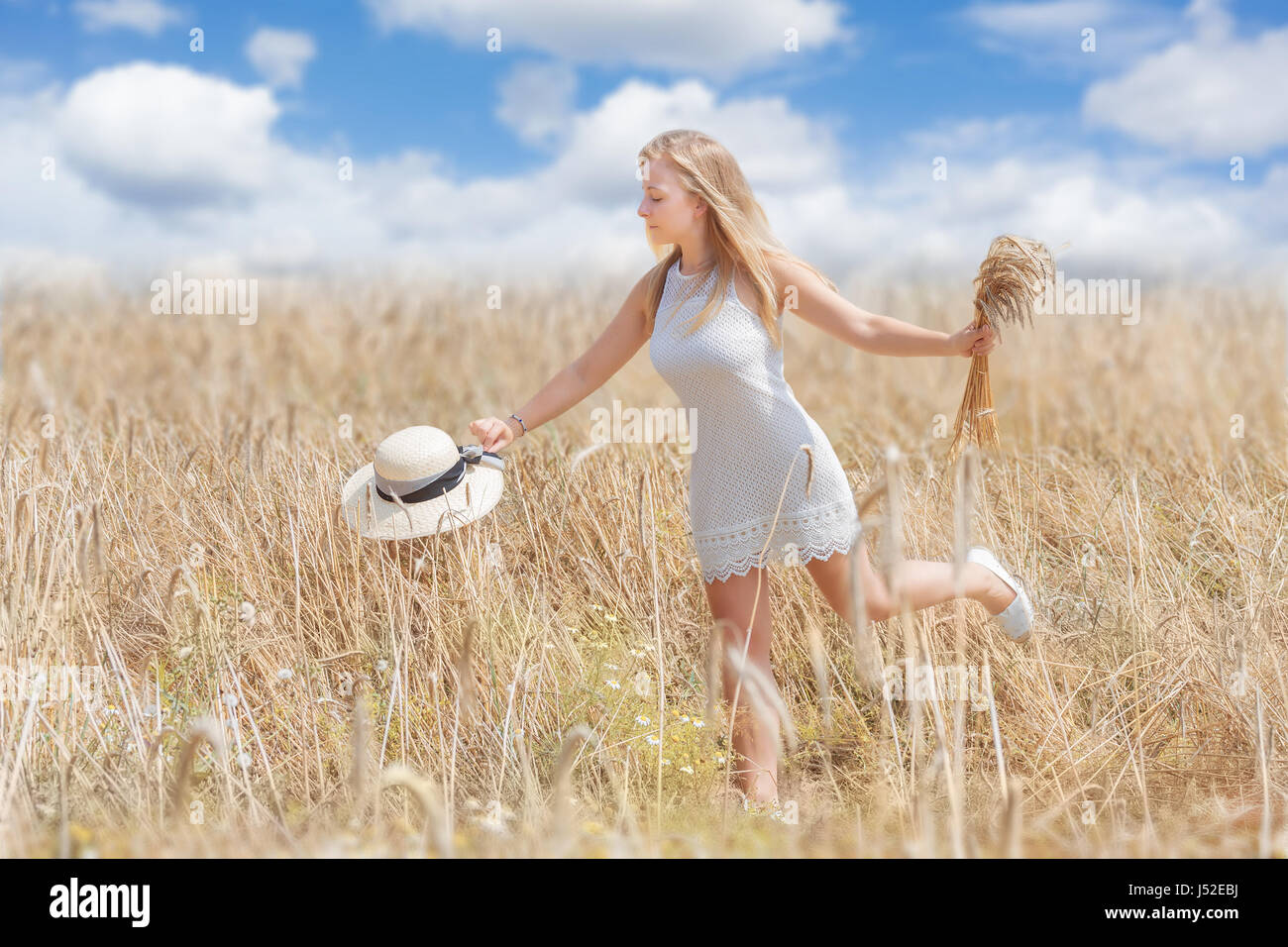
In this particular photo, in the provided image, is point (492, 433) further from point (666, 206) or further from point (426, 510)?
point (666, 206)

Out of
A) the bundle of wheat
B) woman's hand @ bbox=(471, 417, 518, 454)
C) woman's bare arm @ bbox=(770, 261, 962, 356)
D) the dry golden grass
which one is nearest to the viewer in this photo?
the dry golden grass

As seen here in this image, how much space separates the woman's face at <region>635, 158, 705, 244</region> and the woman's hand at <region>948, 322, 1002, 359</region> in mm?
752

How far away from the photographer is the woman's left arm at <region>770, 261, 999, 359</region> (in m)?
2.50

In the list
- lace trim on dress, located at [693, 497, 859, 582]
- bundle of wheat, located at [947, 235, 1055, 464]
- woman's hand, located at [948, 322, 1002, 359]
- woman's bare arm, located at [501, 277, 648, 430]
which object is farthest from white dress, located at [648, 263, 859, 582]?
bundle of wheat, located at [947, 235, 1055, 464]

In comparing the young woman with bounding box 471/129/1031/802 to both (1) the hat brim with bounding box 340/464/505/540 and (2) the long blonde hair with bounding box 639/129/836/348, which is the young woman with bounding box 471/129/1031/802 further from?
(1) the hat brim with bounding box 340/464/505/540

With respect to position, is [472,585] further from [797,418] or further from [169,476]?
[169,476]

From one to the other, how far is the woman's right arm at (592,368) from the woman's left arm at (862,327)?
455 mm

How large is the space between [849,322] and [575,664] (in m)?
1.25

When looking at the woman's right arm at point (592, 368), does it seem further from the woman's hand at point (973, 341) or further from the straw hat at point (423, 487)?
the woman's hand at point (973, 341)

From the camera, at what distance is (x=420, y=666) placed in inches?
115

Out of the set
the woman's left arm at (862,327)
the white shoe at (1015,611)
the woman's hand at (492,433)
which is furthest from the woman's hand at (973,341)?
the woman's hand at (492,433)

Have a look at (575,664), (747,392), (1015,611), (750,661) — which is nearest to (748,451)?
(747,392)

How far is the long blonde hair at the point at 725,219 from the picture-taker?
265 centimetres
